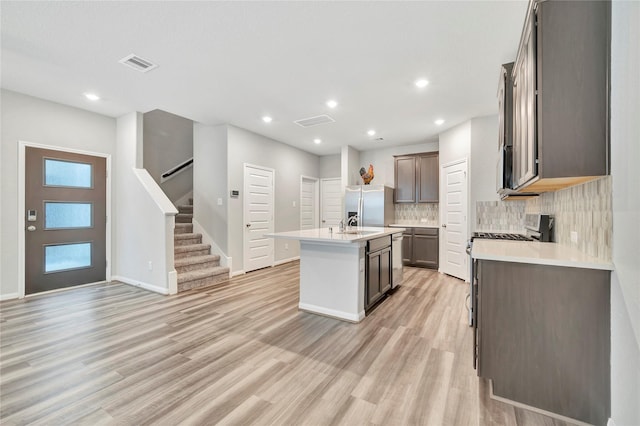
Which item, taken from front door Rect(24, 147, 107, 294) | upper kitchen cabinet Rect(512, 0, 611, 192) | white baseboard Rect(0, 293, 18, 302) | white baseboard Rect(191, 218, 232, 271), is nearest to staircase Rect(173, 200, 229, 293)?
white baseboard Rect(191, 218, 232, 271)

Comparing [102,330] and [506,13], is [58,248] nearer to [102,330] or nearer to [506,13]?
[102,330]

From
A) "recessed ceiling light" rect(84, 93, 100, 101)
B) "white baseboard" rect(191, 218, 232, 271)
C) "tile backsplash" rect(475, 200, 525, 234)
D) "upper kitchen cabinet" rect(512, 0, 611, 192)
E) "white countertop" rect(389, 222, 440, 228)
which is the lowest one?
"white baseboard" rect(191, 218, 232, 271)

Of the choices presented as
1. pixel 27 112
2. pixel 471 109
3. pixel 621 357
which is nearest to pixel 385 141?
pixel 471 109

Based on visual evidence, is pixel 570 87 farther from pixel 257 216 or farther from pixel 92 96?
pixel 92 96

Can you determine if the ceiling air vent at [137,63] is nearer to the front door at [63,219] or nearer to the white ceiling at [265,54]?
the white ceiling at [265,54]

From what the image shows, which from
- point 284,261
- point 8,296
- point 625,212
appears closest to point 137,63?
point 8,296

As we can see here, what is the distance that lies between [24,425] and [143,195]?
324 cm

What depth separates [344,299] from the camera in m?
3.03

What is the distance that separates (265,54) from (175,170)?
4.51m

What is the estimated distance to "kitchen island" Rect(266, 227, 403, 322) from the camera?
2953 mm

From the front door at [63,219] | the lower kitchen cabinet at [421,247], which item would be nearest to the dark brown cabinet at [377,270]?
the lower kitchen cabinet at [421,247]

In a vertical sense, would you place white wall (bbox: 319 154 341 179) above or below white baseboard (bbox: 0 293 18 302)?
above

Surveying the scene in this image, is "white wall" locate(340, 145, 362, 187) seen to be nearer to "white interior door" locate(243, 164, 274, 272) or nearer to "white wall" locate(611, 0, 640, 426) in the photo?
"white interior door" locate(243, 164, 274, 272)

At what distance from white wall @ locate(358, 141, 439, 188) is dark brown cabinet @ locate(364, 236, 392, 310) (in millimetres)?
3052
